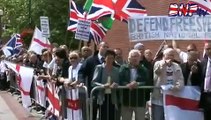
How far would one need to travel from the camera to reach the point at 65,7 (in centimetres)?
4166

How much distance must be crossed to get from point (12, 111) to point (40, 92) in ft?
7.71

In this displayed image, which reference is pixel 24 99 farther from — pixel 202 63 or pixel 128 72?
pixel 202 63

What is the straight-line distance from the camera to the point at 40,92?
14.8m

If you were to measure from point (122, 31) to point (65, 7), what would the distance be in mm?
14281

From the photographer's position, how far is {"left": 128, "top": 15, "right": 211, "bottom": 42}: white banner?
9.53 meters

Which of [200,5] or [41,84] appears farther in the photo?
[41,84]

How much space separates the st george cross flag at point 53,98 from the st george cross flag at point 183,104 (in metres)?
3.04

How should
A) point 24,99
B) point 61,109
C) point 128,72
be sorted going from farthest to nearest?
1. point 24,99
2. point 61,109
3. point 128,72

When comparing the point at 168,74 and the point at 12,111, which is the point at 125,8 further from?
the point at 12,111

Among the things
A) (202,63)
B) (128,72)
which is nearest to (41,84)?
(128,72)

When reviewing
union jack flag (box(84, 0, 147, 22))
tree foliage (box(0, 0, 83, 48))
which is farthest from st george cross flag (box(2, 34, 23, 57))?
tree foliage (box(0, 0, 83, 48))

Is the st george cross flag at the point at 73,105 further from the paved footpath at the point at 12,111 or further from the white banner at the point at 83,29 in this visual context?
the white banner at the point at 83,29

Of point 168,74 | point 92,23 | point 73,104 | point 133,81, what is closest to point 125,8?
point 92,23

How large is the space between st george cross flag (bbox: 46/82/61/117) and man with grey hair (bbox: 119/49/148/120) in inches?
86.1
